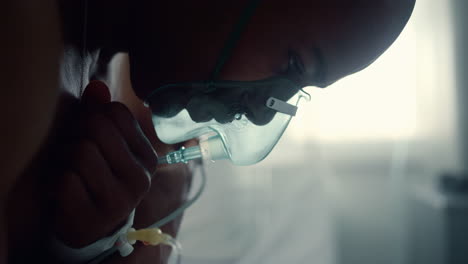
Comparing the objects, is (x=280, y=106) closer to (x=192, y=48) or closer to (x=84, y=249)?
(x=192, y=48)

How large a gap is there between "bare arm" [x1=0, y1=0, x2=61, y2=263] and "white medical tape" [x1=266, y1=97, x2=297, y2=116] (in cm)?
45

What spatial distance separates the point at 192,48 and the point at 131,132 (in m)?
0.23

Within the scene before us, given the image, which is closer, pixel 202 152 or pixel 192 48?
pixel 192 48

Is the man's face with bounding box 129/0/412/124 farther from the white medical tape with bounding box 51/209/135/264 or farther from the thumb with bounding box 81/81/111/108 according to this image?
the white medical tape with bounding box 51/209/135/264

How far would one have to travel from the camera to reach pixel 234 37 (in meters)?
0.75

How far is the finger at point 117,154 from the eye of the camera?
1.96 ft

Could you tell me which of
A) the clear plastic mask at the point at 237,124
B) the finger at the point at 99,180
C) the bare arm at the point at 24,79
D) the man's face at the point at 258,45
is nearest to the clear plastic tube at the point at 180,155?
the clear plastic mask at the point at 237,124

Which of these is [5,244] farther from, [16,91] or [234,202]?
[234,202]

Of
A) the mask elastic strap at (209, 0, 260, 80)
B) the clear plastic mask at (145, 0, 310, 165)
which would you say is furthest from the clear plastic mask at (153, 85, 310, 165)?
the mask elastic strap at (209, 0, 260, 80)

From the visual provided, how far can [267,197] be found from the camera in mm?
1598

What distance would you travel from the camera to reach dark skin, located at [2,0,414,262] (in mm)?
626

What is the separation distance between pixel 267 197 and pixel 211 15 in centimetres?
103

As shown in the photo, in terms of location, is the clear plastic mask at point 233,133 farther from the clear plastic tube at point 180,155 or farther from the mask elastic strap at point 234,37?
the mask elastic strap at point 234,37

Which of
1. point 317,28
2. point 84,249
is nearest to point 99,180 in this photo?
point 84,249
